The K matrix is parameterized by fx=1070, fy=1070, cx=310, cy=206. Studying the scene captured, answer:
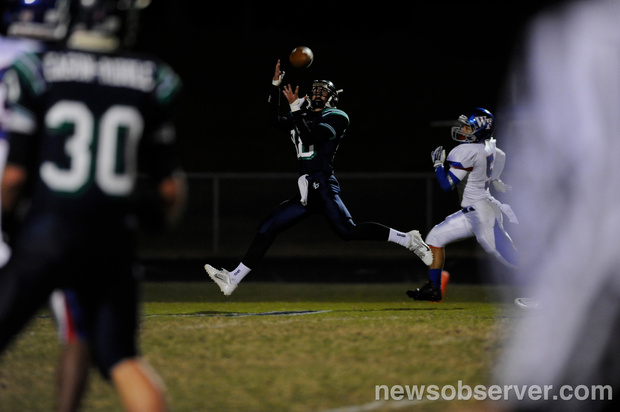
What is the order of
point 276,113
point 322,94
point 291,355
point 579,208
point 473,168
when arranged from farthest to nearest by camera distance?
point 322,94
point 276,113
point 473,168
point 291,355
point 579,208

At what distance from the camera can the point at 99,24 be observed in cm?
463

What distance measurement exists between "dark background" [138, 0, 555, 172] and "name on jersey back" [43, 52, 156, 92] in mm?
26031

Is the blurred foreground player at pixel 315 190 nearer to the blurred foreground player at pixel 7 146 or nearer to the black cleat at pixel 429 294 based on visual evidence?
the black cleat at pixel 429 294

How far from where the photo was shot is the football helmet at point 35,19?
5.52 meters

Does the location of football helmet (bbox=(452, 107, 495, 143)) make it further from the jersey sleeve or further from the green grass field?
the jersey sleeve

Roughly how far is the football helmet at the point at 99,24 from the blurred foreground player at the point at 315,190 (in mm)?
5747

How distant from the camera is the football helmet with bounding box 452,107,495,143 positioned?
10477 millimetres

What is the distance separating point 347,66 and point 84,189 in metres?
33.0

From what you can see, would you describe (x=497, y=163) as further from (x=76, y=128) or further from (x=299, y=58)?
(x=76, y=128)

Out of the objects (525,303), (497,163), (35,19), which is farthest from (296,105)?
(35,19)

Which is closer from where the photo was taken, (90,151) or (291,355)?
(90,151)

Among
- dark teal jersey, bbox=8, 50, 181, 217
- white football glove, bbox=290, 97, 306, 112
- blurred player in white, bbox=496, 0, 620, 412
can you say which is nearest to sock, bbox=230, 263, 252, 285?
white football glove, bbox=290, 97, 306, 112

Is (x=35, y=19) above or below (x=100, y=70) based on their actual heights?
above

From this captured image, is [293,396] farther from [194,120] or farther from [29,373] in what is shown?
[194,120]
